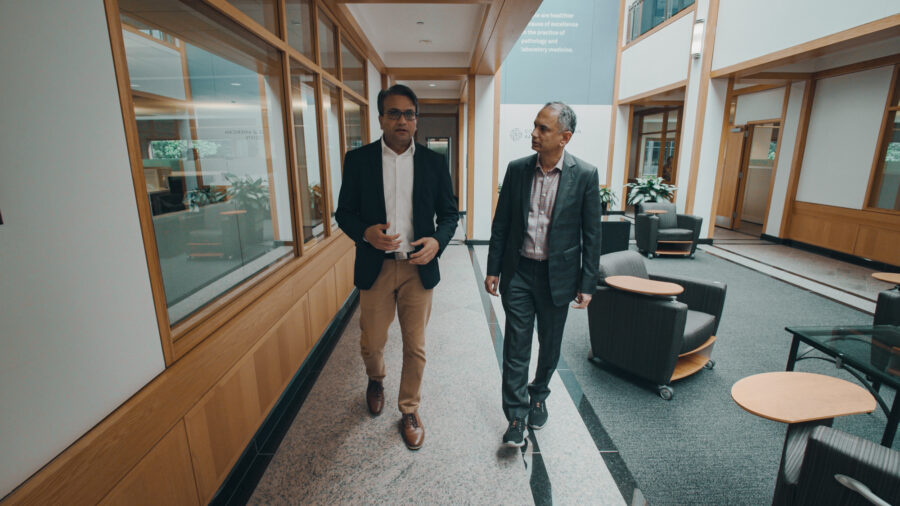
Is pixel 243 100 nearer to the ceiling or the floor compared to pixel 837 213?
nearer to the ceiling

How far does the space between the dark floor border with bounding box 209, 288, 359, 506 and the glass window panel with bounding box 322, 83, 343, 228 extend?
1.37 metres

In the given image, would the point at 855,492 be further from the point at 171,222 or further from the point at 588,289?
the point at 171,222

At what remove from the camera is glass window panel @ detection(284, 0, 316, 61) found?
2684mm

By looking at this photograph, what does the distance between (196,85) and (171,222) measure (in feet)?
2.24

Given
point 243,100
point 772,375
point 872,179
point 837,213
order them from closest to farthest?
point 772,375 → point 243,100 → point 872,179 → point 837,213

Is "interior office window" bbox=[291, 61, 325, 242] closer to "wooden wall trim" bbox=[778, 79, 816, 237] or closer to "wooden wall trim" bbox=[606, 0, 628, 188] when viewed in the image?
"wooden wall trim" bbox=[606, 0, 628, 188]

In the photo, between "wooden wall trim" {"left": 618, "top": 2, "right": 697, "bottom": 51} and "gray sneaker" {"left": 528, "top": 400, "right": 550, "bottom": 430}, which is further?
"wooden wall trim" {"left": 618, "top": 2, "right": 697, "bottom": 51}

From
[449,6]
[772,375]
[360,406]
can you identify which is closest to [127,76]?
[360,406]

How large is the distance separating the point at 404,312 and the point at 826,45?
606 cm

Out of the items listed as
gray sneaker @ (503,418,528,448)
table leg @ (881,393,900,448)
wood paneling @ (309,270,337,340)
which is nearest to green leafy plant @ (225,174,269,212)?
wood paneling @ (309,270,337,340)

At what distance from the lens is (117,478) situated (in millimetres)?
1123

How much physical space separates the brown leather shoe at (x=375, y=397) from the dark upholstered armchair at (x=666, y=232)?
545 cm

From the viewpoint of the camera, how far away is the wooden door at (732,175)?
871 cm

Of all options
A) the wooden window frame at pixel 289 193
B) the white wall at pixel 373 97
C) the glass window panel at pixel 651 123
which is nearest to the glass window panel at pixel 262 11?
the wooden window frame at pixel 289 193
